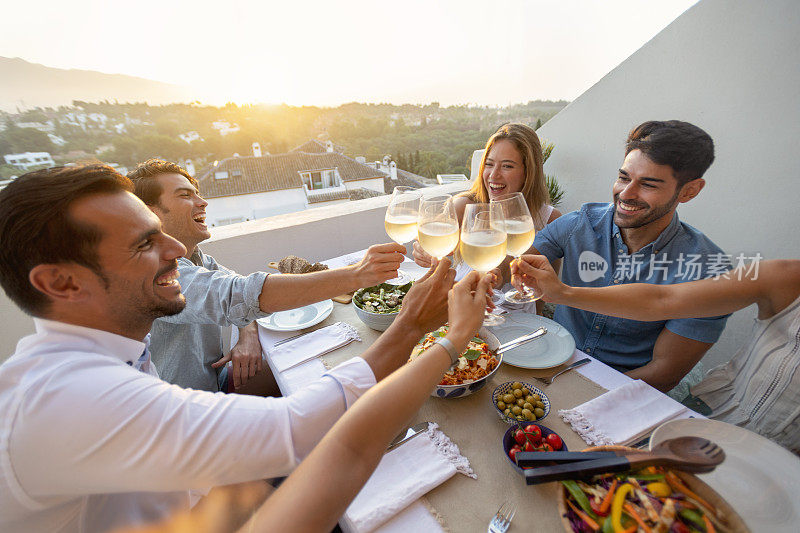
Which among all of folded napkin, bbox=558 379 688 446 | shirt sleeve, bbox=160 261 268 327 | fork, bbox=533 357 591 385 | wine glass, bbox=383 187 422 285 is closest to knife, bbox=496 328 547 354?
fork, bbox=533 357 591 385

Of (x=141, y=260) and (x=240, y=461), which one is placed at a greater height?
(x=141, y=260)

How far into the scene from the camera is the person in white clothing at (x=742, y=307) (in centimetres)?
128

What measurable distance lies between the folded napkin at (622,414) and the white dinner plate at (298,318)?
4.00 feet

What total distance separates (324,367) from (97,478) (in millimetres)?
846

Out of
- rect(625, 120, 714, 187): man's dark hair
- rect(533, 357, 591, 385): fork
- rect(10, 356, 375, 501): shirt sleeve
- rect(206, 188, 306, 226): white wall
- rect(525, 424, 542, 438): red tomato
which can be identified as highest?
rect(625, 120, 714, 187): man's dark hair

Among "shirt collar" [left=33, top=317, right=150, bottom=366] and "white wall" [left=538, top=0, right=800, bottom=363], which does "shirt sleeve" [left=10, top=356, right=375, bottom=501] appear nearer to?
"shirt collar" [left=33, top=317, right=150, bottom=366]

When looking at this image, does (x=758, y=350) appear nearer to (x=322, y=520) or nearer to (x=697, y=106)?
(x=322, y=520)

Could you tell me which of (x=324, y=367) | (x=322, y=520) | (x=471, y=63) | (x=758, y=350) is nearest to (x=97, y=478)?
(x=322, y=520)

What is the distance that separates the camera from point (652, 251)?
1782mm

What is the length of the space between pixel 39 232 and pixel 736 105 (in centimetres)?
502

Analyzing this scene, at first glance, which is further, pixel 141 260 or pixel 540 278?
pixel 540 278

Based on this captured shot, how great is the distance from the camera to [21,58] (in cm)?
540

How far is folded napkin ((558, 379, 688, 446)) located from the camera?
3.42ft

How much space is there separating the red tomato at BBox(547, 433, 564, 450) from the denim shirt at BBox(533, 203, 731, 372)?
3.15 ft
